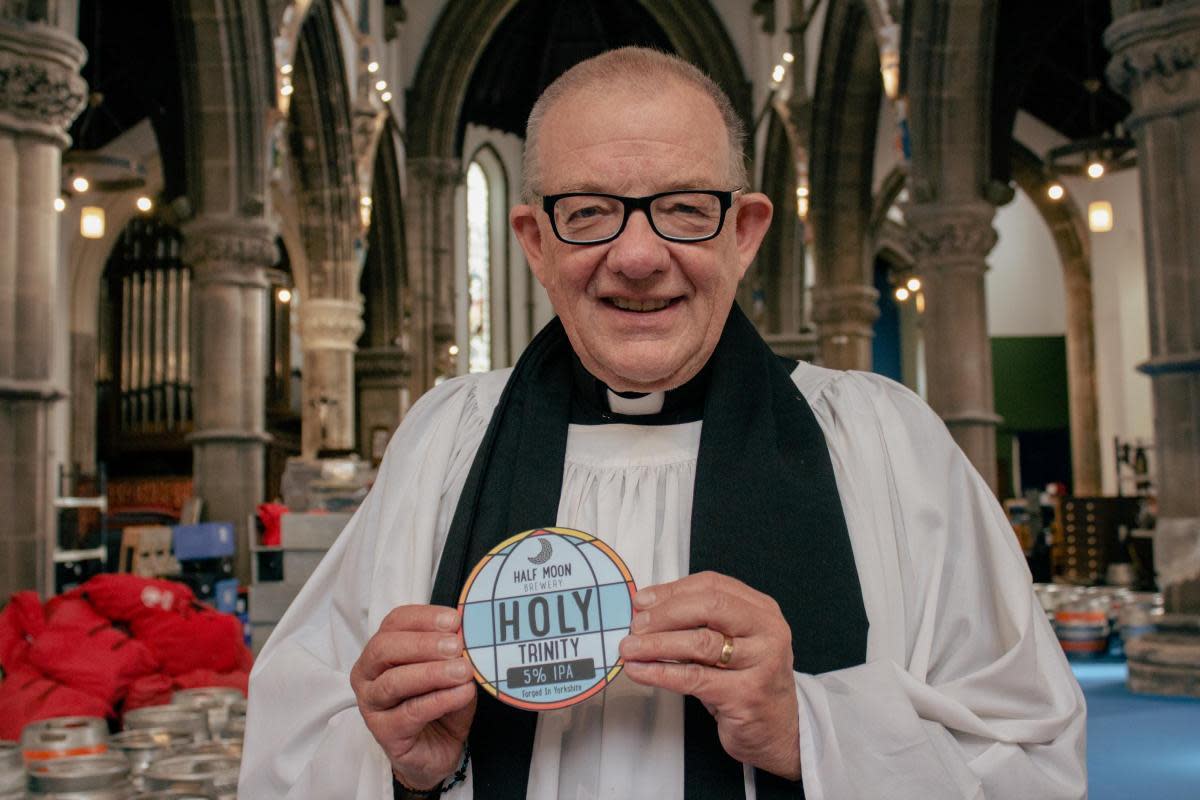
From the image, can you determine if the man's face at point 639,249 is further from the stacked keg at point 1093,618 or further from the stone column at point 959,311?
the stone column at point 959,311

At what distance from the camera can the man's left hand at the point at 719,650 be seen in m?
1.12

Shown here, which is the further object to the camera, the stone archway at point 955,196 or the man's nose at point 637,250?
the stone archway at point 955,196

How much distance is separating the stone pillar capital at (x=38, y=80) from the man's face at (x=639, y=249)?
17.3ft

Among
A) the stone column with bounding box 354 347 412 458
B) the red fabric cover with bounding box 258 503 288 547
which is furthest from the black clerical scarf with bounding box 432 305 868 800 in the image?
the stone column with bounding box 354 347 412 458

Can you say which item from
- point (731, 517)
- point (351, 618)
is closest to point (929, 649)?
point (731, 517)

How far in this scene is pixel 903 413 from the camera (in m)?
1.49

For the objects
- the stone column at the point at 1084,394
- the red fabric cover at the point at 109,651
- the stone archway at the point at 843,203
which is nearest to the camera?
the red fabric cover at the point at 109,651

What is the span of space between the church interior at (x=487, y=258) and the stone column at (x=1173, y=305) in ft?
0.05

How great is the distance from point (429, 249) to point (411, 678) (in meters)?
18.0

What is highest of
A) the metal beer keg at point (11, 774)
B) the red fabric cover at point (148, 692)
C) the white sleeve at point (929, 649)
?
the white sleeve at point (929, 649)

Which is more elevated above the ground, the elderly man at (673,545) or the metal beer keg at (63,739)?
the elderly man at (673,545)

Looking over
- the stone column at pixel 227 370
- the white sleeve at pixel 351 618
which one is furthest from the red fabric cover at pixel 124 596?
the stone column at pixel 227 370

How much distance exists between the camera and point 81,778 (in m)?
2.18

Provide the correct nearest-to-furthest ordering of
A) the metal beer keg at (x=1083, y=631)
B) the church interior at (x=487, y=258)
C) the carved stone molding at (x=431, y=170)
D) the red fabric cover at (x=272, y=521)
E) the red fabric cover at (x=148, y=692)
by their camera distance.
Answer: the red fabric cover at (x=148, y=692) < the church interior at (x=487, y=258) < the metal beer keg at (x=1083, y=631) < the red fabric cover at (x=272, y=521) < the carved stone molding at (x=431, y=170)
